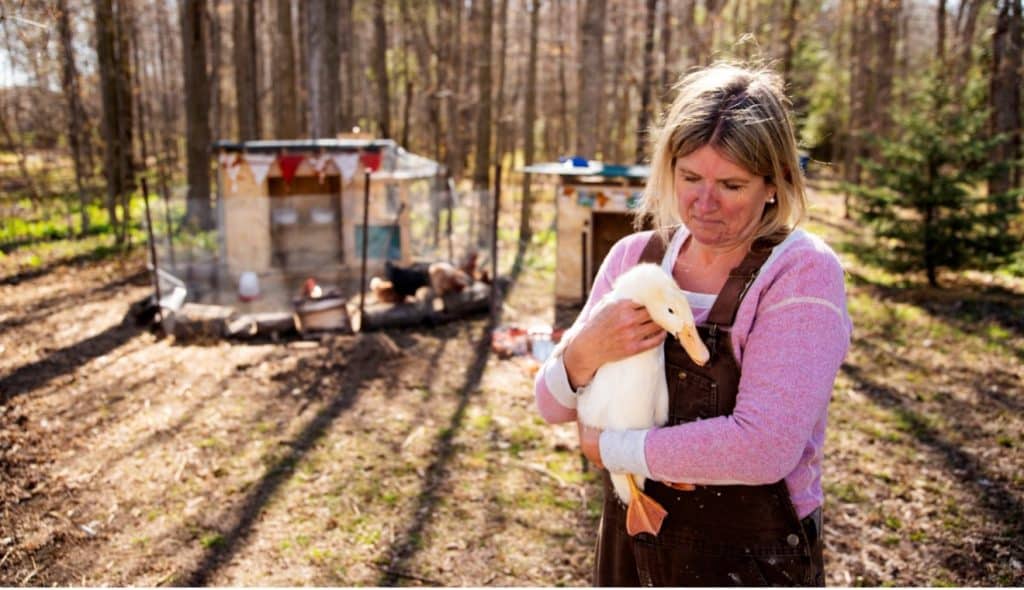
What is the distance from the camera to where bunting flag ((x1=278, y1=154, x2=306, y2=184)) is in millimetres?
10430

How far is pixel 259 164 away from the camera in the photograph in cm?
1035

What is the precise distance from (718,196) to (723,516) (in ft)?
2.08

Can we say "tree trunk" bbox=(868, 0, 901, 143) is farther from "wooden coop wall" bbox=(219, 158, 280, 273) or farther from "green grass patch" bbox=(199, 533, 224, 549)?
"green grass patch" bbox=(199, 533, 224, 549)

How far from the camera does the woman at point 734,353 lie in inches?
55.6

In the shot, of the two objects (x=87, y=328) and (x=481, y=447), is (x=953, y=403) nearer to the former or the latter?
(x=481, y=447)

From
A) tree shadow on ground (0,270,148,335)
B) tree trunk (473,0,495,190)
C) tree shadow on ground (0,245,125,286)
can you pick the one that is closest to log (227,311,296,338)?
tree shadow on ground (0,270,148,335)

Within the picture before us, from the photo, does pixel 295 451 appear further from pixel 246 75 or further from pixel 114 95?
pixel 246 75

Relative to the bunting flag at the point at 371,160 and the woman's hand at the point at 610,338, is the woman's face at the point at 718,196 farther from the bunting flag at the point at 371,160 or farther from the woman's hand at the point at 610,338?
the bunting flag at the point at 371,160

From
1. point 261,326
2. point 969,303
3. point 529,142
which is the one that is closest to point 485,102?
point 529,142

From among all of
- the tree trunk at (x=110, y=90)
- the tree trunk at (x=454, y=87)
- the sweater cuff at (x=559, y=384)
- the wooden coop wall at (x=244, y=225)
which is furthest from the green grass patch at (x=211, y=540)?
the tree trunk at (x=454, y=87)

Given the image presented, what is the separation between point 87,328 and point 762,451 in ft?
27.2

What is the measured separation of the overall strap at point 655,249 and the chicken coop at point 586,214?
22.1 ft

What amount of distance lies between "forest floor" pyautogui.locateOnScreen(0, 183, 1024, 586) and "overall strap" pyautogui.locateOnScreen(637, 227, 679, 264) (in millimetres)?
2388

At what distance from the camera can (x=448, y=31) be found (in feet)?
67.6
